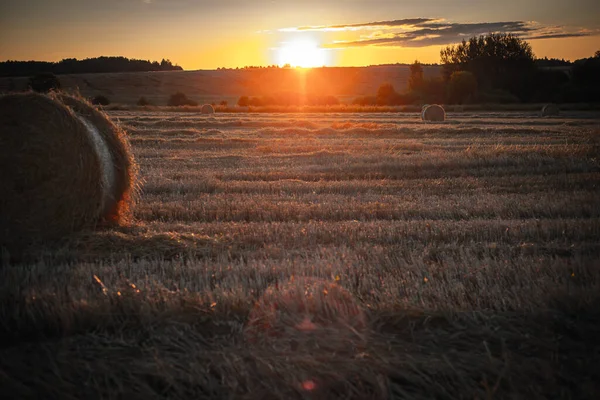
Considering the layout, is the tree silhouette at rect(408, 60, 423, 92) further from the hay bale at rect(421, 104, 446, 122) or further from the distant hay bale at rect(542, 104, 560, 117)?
the hay bale at rect(421, 104, 446, 122)

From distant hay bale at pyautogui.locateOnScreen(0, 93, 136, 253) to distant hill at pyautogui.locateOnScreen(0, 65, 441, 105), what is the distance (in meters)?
58.6

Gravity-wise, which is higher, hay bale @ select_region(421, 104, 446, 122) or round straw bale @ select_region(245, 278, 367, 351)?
hay bale @ select_region(421, 104, 446, 122)

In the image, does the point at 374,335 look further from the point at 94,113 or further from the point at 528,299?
the point at 94,113

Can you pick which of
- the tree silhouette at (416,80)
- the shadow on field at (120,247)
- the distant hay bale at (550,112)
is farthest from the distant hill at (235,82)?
the shadow on field at (120,247)

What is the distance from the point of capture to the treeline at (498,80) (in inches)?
1941

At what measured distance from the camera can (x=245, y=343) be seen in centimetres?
316

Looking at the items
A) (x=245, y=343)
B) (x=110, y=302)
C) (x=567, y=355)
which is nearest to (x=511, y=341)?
(x=567, y=355)

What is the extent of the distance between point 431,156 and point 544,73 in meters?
46.6

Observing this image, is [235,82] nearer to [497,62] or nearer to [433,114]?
[497,62]

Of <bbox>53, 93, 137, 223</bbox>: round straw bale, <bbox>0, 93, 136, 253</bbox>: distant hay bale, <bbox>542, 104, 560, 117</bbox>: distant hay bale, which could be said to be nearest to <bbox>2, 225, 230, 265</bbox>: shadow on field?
<bbox>0, 93, 136, 253</bbox>: distant hay bale

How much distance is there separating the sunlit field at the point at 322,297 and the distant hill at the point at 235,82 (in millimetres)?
59393

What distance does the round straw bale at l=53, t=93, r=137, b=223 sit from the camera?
7.45 m

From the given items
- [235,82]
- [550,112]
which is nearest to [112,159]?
[550,112]

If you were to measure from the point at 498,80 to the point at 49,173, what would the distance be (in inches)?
2216
